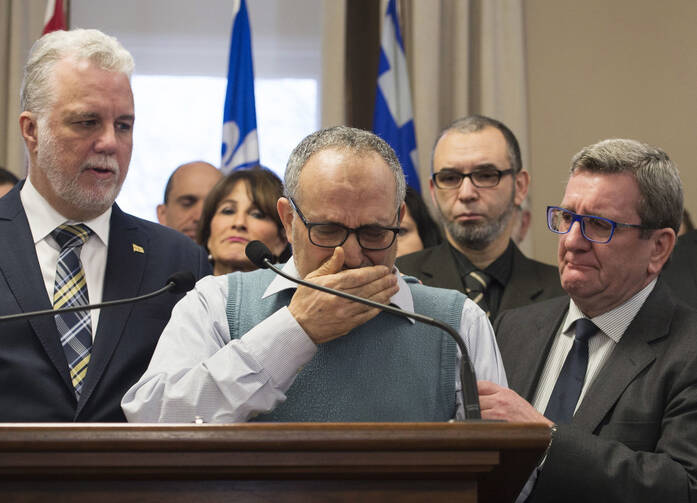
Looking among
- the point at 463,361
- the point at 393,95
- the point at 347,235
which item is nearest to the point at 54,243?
the point at 347,235

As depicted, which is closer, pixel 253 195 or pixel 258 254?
pixel 258 254

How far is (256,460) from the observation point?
144 centimetres

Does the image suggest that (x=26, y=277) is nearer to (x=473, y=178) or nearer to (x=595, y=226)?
(x=595, y=226)

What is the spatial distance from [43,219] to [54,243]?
0.08m

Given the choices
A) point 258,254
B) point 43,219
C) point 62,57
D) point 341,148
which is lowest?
point 258,254

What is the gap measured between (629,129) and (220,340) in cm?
394

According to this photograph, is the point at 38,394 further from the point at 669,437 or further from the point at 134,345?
the point at 669,437

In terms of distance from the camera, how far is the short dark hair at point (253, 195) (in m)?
3.61

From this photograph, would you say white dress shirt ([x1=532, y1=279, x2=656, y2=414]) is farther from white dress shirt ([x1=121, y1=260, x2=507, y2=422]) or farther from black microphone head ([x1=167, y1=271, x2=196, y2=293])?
black microphone head ([x1=167, y1=271, x2=196, y2=293])

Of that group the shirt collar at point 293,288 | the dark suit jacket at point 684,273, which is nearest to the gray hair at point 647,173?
the dark suit jacket at point 684,273

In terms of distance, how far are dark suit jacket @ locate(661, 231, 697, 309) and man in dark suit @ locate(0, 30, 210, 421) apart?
1788 mm

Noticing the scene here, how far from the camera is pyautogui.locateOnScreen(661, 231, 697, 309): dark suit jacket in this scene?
342cm

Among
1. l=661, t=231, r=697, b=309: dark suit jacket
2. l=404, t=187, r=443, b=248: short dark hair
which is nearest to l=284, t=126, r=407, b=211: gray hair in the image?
l=661, t=231, r=697, b=309: dark suit jacket

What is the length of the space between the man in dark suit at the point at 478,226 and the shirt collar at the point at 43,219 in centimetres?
127
